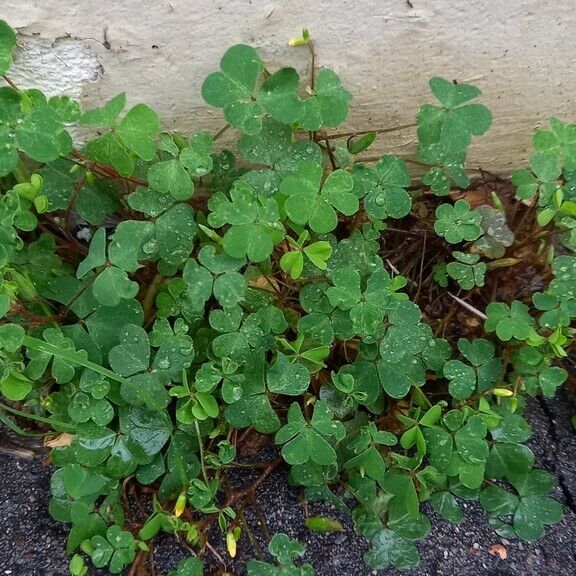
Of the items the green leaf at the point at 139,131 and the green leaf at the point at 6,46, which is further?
the green leaf at the point at 139,131

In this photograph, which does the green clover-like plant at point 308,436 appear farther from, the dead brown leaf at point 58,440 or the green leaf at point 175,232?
the dead brown leaf at point 58,440

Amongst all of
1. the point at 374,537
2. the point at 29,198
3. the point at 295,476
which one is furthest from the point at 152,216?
the point at 374,537

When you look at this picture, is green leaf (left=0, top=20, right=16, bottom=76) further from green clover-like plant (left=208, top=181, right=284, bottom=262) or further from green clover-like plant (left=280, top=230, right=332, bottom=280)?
green clover-like plant (left=280, top=230, right=332, bottom=280)

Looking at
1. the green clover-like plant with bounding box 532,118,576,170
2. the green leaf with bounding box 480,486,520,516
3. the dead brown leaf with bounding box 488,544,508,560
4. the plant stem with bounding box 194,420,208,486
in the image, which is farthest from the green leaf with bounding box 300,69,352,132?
the dead brown leaf with bounding box 488,544,508,560

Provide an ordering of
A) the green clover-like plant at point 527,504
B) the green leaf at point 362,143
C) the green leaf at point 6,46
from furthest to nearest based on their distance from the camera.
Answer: the green leaf at point 362,143 < the green clover-like plant at point 527,504 < the green leaf at point 6,46

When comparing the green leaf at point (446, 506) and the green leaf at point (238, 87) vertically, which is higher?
the green leaf at point (238, 87)

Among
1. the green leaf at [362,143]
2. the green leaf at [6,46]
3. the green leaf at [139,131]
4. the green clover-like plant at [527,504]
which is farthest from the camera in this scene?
the green leaf at [362,143]

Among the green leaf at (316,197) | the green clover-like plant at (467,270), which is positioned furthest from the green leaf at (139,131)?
the green clover-like plant at (467,270)
